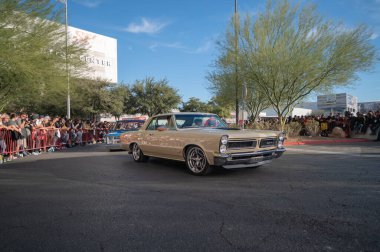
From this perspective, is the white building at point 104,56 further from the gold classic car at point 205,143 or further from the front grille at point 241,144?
the front grille at point 241,144

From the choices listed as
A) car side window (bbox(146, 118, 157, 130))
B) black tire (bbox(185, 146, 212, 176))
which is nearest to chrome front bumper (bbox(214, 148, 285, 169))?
black tire (bbox(185, 146, 212, 176))

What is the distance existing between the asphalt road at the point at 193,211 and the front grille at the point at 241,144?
2.25ft

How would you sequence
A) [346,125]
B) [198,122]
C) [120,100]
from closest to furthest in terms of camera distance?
[198,122], [346,125], [120,100]

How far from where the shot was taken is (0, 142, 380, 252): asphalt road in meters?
2.84

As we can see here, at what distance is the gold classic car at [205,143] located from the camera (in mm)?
5734

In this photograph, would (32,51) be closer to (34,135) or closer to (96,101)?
(34,135)

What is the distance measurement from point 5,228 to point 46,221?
0.44m

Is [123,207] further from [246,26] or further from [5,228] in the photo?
[246,26]

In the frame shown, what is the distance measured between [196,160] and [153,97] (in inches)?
1333

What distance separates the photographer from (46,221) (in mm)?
3504

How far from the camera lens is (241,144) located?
19.2 ft

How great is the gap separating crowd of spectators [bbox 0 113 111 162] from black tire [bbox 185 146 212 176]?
21.8 feet

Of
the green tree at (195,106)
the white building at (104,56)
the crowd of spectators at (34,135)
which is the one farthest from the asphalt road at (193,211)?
the green tree at (195,106)

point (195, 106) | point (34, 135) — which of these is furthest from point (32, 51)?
point (195, 106)
